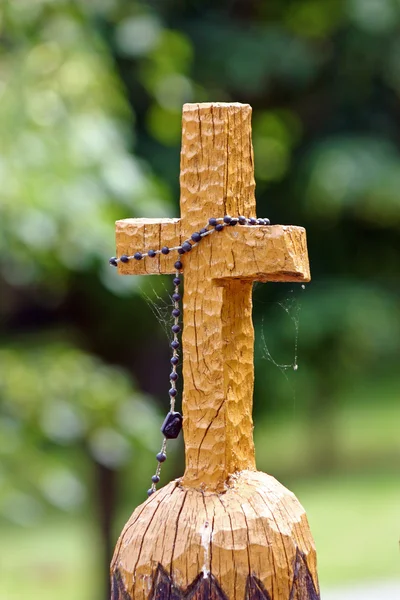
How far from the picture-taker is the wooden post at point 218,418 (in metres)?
1.64

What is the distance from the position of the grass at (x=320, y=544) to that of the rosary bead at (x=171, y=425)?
4647mm

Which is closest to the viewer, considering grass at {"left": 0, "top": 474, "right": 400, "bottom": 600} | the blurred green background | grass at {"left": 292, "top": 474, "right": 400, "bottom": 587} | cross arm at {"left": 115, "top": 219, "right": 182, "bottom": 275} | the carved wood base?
the carved wood base

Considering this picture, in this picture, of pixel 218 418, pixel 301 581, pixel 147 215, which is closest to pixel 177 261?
pixel 218 418

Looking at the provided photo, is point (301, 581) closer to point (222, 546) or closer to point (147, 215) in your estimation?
point (222, 546)

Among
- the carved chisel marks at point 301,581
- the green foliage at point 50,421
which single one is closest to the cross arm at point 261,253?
the carved chisel marks at point 301,581

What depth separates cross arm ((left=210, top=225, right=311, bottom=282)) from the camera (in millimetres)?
1660

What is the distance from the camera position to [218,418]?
1.75 meters

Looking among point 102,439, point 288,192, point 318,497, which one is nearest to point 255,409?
point 288,192

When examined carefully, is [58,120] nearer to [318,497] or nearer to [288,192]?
[288,192]

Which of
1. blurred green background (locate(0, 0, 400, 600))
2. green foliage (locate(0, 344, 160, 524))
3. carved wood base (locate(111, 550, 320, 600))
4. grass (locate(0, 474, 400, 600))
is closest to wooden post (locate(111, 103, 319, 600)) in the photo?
carved wood base (locate(111, 550, 320, 600))

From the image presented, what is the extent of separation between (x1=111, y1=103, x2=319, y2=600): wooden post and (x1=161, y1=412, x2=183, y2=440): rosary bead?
1.4 inches

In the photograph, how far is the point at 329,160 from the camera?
606cm

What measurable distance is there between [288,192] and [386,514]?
419 cm

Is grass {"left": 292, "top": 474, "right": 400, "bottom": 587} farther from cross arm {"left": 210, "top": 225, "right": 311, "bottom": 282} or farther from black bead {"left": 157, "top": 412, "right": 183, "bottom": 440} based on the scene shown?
cross arm {"left": 210, "top": 225, "right": 311, "bottom": 282}
